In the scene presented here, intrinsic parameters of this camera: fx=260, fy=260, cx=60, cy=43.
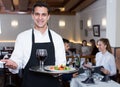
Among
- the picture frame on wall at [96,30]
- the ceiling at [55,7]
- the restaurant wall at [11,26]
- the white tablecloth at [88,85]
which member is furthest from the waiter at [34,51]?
the restaurant wall at [11,26]

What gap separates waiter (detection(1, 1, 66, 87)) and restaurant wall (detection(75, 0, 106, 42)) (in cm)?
642

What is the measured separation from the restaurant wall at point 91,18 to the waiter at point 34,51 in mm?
6415

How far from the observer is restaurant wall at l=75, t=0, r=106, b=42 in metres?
8.35

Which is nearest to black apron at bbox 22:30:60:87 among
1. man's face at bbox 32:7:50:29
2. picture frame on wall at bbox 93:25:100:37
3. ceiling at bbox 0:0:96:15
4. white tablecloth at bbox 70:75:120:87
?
man's face at bbox 32:7:50:29

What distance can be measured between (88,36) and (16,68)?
8.67 metres

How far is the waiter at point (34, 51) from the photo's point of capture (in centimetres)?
175

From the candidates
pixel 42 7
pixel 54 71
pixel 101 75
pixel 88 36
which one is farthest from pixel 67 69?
pixel 88 36

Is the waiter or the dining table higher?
the waiter

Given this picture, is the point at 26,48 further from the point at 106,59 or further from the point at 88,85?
the point at 106,59

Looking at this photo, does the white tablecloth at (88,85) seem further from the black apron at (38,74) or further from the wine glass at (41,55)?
the wine glass at (41,55)

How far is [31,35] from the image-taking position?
1813mm

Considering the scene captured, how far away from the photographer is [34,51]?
177cm

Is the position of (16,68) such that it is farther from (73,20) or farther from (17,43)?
(73,20)

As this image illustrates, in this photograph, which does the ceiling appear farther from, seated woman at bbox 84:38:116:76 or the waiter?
the waiter
